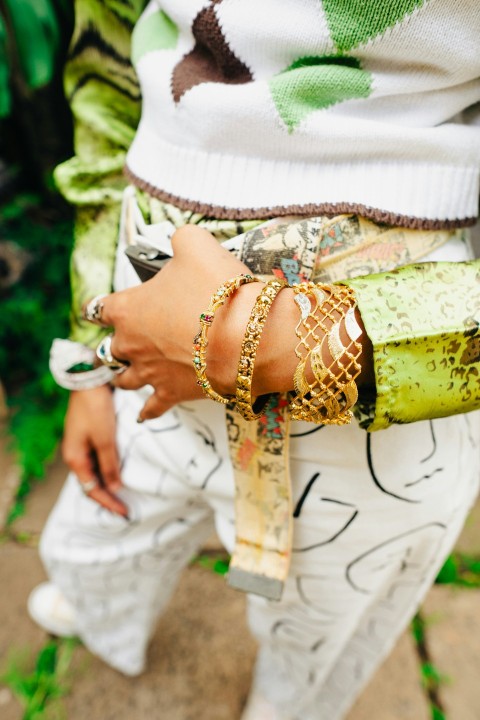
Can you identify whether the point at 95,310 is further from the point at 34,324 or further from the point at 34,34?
the point at 34,324

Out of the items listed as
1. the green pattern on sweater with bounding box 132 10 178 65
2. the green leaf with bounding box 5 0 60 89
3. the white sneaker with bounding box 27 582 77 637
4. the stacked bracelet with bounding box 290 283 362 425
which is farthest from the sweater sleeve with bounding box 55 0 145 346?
the white sneaker with bounding box 27 582 77 637

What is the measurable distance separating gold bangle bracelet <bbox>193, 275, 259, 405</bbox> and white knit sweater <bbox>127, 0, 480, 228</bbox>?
116 mm

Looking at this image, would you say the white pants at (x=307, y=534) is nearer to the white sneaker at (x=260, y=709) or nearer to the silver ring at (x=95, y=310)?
the white sneaker at (x=260, y=709)

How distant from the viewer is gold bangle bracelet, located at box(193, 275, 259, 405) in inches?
21.9

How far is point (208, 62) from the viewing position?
2.19 feet

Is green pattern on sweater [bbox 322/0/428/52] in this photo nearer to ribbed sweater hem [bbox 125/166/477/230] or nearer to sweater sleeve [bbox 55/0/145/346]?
ribbed sweater hem [bbox 125/166/477/230]

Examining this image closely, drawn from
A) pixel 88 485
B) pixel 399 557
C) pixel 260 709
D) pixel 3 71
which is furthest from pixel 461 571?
pixel 3 71

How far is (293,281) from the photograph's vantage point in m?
0.61

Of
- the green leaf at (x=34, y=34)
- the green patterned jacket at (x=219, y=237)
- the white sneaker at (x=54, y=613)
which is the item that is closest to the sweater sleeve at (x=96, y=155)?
the green patterned jacket at (x=219, y=237)

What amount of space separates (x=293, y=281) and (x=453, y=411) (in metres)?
0.21

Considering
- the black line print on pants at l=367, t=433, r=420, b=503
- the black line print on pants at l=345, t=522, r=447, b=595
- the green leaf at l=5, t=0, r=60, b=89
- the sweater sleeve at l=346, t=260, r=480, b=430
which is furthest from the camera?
the green leaf at l=5, t=0, r=60, b=89

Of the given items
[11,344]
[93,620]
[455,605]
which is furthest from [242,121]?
[11,344]

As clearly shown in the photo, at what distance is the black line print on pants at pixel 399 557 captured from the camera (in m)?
0.79

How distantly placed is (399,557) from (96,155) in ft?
2.53
